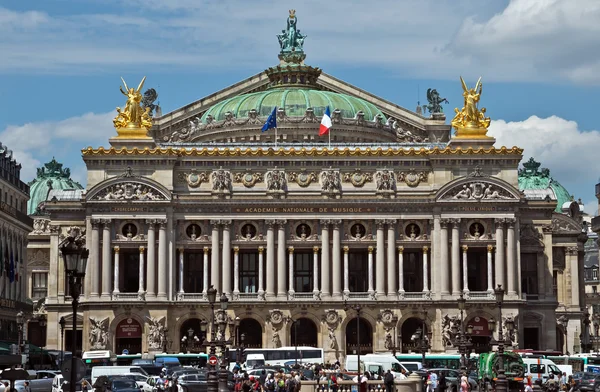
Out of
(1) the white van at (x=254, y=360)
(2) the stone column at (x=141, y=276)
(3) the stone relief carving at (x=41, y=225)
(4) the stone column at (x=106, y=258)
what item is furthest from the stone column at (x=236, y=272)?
(3) the stone relief carving at (x=41, y=225)

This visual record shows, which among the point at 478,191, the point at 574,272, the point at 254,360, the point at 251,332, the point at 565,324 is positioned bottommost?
the point at 254,360

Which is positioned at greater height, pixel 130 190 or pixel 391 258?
pixel 130 190

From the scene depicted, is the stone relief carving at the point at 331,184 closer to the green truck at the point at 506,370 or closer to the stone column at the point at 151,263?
the stone column at the point at 151,263

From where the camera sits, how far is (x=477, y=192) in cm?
14450

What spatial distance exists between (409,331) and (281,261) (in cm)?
1552

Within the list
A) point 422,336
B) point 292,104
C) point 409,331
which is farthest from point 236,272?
point 292,104

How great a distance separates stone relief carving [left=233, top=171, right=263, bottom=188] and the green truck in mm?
40804

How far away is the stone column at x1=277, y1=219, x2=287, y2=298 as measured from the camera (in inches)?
5659

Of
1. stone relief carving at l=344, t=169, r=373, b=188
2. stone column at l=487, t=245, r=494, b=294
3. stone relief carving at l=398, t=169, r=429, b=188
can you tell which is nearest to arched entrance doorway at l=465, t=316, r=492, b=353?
stone column at l=487, t=245, r=494, b=294

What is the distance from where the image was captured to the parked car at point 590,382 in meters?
94.1

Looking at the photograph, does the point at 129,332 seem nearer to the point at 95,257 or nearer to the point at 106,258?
the point at 106,258

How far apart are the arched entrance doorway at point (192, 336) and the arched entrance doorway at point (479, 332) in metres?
27.9

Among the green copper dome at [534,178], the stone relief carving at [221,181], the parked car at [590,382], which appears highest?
the green copper dome at [534,178]

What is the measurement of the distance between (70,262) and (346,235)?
9011cm
